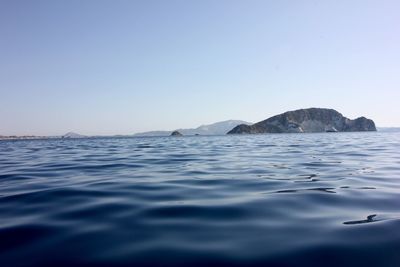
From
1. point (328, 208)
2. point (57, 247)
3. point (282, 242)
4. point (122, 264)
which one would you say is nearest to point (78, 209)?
point (57, 247)

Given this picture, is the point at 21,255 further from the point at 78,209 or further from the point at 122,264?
the point at 78,209

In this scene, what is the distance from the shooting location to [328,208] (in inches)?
264

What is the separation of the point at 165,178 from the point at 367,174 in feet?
24.6

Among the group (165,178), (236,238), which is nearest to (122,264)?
(236,238)

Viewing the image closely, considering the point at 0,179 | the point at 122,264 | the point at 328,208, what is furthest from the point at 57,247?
the point at 0,179

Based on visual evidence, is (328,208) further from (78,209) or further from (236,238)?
(78,209)

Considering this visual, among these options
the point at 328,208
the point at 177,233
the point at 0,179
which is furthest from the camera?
the point at 0,179

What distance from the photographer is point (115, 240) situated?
4914 mm

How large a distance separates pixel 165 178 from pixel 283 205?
5.46m

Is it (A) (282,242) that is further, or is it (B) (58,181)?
(B) (58,181)

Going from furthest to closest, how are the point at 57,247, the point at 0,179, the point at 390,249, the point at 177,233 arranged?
the point at 0,179, the point at 177,233, the point at 57,247, the point at 390,249

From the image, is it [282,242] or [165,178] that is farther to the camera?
[165,178]

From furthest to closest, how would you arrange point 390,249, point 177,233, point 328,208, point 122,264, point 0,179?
point 0,179, point 328,208, point 177,233, point 390,249, point 122,264

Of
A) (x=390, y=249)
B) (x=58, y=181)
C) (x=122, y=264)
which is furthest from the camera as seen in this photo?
(x=58, y=181)
